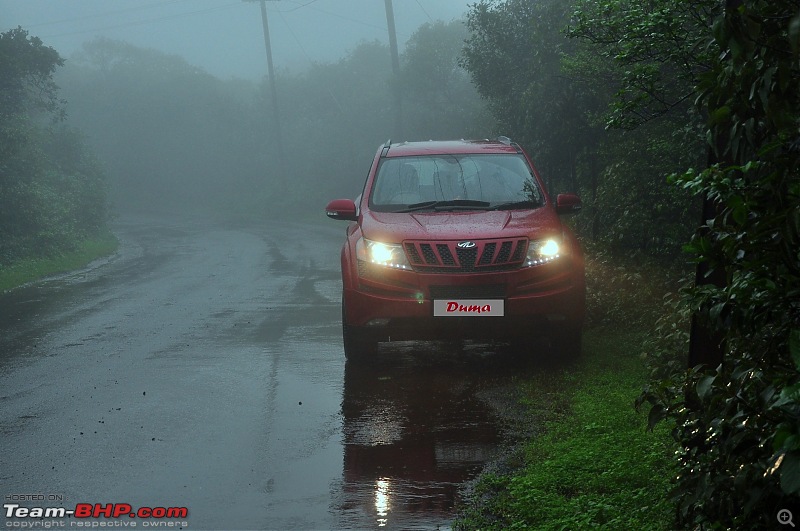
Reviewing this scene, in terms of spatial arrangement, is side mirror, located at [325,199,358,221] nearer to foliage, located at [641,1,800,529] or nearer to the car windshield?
the car windshield

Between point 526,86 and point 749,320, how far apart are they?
695 inches

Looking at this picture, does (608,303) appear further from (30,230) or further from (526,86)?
(30,230)

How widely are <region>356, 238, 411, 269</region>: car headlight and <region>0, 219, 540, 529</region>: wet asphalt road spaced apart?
0.97 m

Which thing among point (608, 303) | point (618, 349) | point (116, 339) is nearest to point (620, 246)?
point (608, 303)

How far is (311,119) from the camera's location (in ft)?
183

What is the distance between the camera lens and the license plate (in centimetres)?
823

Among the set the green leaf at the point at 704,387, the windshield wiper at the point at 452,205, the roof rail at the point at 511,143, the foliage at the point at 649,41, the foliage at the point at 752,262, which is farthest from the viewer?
the roof rail at the point at 511,143

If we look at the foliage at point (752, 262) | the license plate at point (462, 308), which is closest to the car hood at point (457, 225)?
the license plate at point (462, 308)

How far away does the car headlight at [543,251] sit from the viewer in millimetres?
8453

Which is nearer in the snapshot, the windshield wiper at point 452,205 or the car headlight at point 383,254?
the car headlight at point 383,254

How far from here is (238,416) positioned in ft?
23.7

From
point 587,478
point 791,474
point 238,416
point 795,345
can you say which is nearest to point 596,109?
point 238,416

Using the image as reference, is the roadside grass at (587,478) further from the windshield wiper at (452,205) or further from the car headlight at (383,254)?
the windshield wiper at (452,205)

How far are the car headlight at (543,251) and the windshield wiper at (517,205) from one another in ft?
2.54
